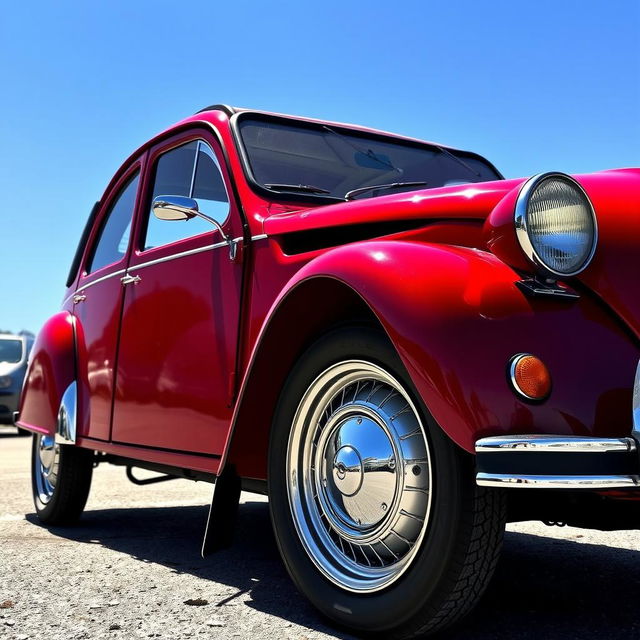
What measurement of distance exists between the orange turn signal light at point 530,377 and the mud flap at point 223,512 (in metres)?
1.21

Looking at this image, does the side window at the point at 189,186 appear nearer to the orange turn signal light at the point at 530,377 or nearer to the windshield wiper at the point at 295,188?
the windshield wiper at the point at 295,188

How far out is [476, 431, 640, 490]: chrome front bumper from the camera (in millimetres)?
2064

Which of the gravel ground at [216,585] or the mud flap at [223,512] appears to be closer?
the gravel ground at [216,585]

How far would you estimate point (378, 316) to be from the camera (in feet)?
7.97

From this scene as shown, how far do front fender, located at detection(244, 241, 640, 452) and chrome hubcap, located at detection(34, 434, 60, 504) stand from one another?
305 centimetres

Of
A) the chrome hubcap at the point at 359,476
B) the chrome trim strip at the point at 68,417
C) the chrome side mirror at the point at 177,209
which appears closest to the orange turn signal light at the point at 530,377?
the chrome hubcap at the point at 359,476

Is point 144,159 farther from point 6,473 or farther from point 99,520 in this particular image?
point 6,473

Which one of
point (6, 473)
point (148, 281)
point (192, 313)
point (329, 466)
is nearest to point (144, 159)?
point (148, 281)

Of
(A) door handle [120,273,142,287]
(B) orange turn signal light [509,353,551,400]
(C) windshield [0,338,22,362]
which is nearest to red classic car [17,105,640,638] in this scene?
(B) orange turn signal light [509,353,551,400]

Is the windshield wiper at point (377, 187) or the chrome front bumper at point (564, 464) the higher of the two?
the windshield wiper at point (377, 187)

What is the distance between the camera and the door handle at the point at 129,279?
4.18 m

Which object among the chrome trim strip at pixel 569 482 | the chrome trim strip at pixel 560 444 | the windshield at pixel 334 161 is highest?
the windshield at pixel 334 161

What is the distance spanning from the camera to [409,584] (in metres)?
2.32

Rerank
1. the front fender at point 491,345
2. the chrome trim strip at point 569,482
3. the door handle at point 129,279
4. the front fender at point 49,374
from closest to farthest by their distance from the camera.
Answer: the chrome trim strip at point 569,482
the front fender at point 491,345
the door handle at point 129,279
the front fender at point 49,374
